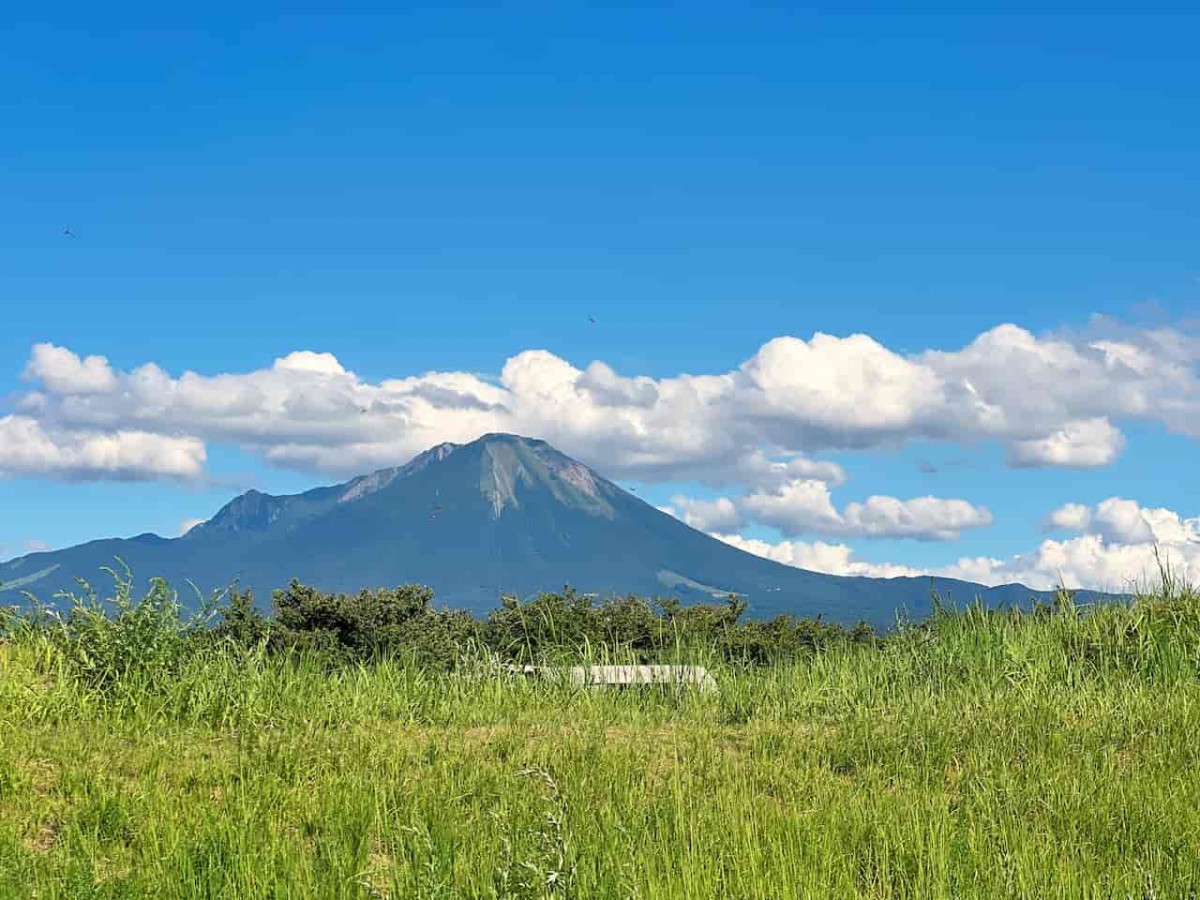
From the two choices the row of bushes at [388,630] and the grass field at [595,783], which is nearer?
the grass field at [595,783]

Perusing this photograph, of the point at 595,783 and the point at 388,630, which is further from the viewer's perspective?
the point at 388,630

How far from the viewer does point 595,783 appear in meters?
9.30

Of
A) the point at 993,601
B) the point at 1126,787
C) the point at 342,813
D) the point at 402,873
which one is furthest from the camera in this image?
the point at 993,601

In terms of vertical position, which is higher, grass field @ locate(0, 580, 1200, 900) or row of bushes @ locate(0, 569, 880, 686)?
row of bushes @ locate(0, 569, 880, 686)

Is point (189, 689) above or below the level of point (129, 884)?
above

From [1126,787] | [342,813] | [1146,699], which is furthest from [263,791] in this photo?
[1146,699]

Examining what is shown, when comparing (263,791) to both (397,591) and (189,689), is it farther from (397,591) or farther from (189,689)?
(397,591)

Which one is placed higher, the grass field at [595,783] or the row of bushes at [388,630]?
the row of bushes at [388,630]

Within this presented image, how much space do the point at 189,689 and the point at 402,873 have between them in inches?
193

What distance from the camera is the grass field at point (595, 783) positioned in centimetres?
750

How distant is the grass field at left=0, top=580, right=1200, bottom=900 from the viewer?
24.6 ft

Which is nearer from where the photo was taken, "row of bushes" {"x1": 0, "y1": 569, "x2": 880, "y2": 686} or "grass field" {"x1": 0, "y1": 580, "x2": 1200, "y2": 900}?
"grass field" {"x1": 0, "y1": 580, "x2": 1200, "y2": 900}

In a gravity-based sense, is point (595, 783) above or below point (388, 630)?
below

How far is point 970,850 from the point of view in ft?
25.6
